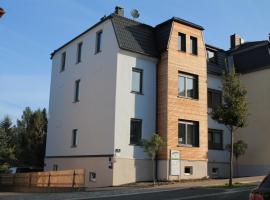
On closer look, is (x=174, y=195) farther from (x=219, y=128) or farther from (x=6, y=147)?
(x=6, y=147)

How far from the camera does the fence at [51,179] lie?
79.3ft

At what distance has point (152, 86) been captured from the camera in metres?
26.9

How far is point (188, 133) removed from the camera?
1063 inches

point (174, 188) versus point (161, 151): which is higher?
point (161, 151)

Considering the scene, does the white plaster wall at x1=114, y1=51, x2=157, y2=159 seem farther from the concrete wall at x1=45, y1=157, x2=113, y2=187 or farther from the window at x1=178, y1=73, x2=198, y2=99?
the window at x1=178, y1=73, x2=198, y2=99

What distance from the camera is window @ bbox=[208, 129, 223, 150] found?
A: 99.7ft

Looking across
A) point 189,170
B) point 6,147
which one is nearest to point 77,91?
point 6,147

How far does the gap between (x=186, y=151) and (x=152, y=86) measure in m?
4.71

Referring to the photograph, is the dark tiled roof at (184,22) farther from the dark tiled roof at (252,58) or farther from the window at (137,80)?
the dark tiled roof at (252,58)

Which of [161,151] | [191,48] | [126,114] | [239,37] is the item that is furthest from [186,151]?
[239,37]

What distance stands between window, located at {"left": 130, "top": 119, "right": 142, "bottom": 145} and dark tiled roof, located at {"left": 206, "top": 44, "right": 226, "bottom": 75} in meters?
→ 8.02

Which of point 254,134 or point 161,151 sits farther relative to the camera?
point 254,134

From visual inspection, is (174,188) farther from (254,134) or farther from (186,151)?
(254,134)

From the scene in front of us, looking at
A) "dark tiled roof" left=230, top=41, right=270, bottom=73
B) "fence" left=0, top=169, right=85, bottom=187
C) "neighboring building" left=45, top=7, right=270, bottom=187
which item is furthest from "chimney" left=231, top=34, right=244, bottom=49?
"fence" left=0, top=169, right=85, bottom=187
